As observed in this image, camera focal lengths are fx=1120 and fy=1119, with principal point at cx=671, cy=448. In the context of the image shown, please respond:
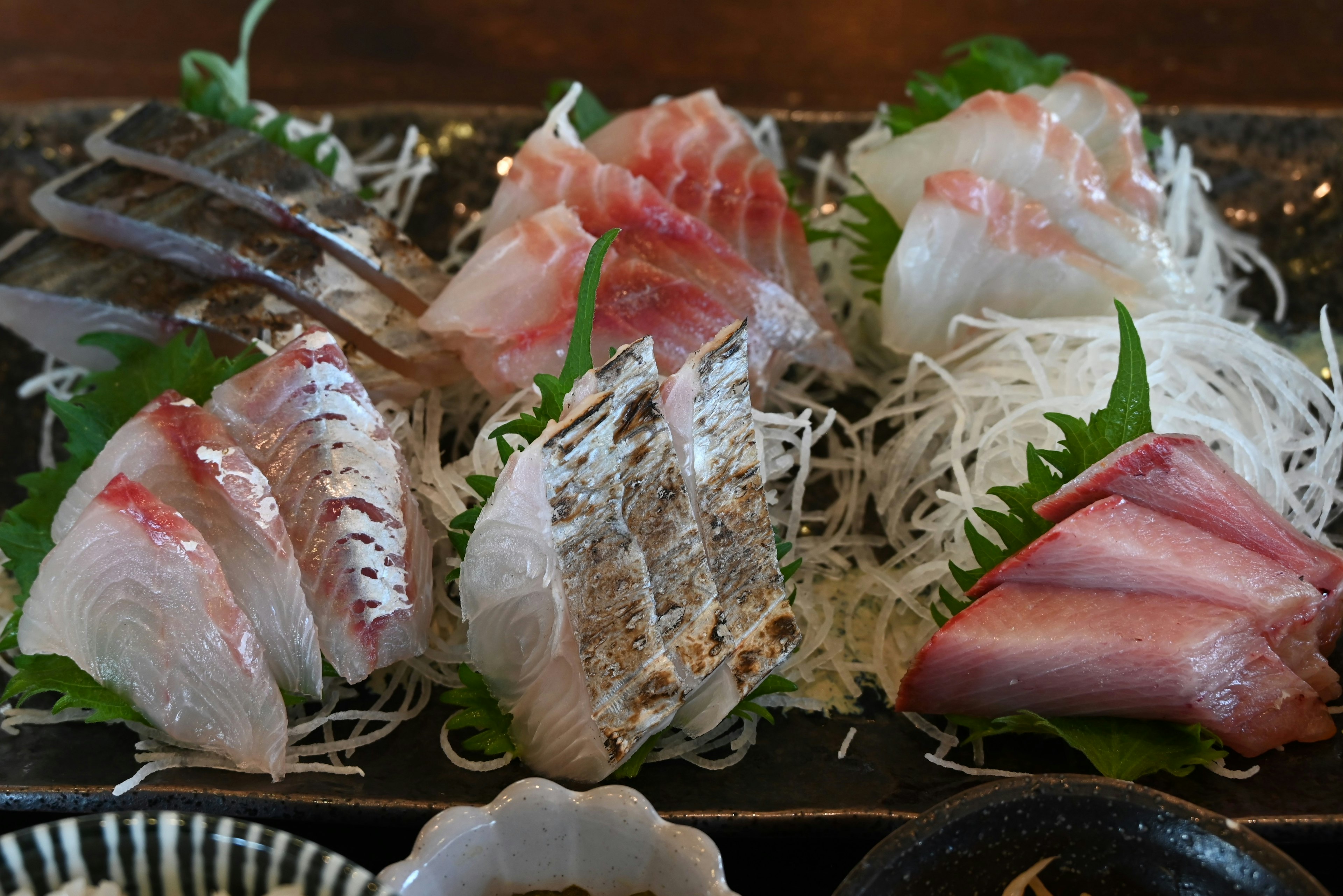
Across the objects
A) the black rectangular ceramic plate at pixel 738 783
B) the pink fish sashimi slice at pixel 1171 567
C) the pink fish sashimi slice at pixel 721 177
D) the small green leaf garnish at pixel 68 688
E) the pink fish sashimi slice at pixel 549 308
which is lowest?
the black rectangular ceramic plate at pixel 738 783

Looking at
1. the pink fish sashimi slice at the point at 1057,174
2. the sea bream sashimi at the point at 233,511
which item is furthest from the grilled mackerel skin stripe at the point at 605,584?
the pink fish sashimi slice at the point at 1057,174

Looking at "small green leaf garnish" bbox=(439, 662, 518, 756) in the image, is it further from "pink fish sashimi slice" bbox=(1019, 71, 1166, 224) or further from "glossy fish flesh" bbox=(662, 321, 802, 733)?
"pink fish sashimi slice" bbox=(1019, 71, 1166, 224)

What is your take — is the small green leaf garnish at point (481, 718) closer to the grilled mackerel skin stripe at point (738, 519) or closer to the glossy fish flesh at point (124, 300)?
the grilled mackerel skin stripe at point (738, 519)

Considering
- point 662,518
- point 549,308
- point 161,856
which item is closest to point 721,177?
point 549,308

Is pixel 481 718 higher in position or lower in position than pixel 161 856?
lower

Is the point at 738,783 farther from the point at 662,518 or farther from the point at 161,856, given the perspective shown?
the point at 161,856

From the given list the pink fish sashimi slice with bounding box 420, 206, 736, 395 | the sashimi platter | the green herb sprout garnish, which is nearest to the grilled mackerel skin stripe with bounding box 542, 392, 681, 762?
the sashimi platter
